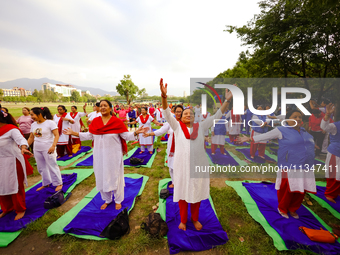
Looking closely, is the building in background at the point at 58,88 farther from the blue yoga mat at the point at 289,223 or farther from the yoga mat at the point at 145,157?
the blue yoga mat at the point at 289,223

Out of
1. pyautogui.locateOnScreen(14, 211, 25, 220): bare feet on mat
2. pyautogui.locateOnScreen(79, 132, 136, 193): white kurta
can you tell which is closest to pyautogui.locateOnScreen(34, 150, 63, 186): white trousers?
pyautogui.locateOnScreen(14, 211, 25, 220): bare feet on mat

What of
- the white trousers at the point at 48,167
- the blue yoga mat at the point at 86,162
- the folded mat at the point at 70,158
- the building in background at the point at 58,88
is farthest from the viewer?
the building in background at the point at 58,88

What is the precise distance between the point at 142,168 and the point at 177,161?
3.46m

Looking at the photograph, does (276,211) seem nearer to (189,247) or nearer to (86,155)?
(189,247)

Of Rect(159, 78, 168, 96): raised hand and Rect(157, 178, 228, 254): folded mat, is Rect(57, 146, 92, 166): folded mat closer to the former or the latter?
Rect(157, 178, 228, 254): folded mat

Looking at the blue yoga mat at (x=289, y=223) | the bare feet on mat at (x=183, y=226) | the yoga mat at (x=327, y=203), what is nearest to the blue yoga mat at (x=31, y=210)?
the bare feet on mat at (x=183, y=226)

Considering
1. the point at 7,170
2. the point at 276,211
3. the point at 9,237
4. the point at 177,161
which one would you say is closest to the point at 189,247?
the point at 177,161

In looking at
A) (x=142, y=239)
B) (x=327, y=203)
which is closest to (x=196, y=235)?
(x=142, y=239)

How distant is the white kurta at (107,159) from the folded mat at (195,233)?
1.30m

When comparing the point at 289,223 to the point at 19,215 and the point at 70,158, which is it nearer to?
the point at 19,215

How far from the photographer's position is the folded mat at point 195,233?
2.54 meters

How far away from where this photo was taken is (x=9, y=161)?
9.82ft

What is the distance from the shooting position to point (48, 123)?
3820 millimetres

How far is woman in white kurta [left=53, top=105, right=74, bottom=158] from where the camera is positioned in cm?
581
